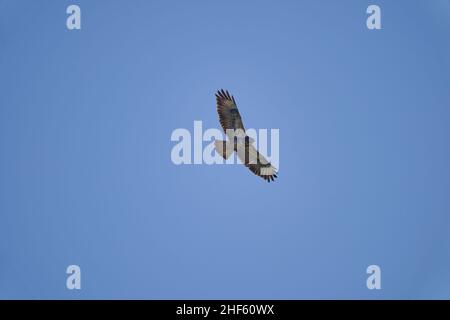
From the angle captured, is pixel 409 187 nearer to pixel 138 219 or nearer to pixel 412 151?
pixel 412 151

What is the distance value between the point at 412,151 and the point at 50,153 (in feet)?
105

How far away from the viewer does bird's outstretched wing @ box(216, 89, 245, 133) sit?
1544 centimetres

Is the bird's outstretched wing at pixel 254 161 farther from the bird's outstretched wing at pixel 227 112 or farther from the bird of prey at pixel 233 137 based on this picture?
the bird's outstretched wing at pixel 227 112

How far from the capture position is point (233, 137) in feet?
50.0

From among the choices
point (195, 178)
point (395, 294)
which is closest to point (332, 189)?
point (395, 294)

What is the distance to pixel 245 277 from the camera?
5725 cm

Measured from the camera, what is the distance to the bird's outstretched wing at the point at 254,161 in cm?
1553

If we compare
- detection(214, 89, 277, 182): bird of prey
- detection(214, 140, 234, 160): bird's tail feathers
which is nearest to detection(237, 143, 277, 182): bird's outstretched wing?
detection(214, 89, 277, 182): bird of prey

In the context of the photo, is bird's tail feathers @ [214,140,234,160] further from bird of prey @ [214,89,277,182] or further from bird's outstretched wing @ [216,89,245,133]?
bird's outstretched wing @ [216,89,245,133]

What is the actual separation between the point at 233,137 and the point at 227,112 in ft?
2.33

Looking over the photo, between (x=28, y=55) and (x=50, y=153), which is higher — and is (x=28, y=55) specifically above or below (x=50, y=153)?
above

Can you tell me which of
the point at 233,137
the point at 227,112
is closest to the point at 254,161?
the point at 233,137

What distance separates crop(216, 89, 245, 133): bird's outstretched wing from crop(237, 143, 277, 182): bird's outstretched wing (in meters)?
0.50
